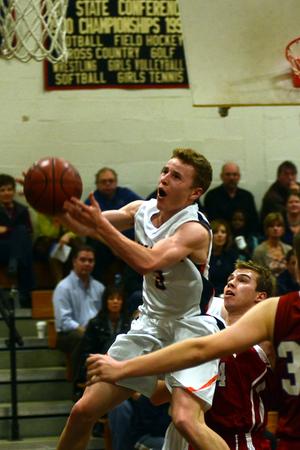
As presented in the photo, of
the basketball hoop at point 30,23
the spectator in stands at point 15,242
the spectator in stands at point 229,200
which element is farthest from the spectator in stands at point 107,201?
the basketball hoop at point 30,23

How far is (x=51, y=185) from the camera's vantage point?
5320mm

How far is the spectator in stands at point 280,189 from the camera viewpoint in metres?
11.3

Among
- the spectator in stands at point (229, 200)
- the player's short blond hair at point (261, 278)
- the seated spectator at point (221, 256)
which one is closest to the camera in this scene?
the player's short blond hair at point (261, 278)

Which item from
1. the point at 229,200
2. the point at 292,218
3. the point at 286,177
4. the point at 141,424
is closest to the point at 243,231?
the point at 229,200

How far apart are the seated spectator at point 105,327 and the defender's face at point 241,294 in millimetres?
3279

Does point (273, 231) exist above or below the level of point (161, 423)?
above

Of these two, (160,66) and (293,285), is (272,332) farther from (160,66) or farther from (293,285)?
(160,66)

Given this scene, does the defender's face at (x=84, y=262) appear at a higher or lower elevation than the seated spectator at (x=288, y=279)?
higher

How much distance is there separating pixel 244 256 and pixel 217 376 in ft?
15.7

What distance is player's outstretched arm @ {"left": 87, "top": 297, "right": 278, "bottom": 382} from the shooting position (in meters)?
3.95

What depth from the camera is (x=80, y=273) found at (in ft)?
32.8

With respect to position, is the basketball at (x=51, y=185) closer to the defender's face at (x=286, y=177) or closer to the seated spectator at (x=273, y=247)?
the seated spectator at (x=273, y=247)

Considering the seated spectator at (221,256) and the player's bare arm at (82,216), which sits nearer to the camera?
the player's bare arm at (82,216)

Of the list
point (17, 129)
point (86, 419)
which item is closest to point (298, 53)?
point (86, 419)
